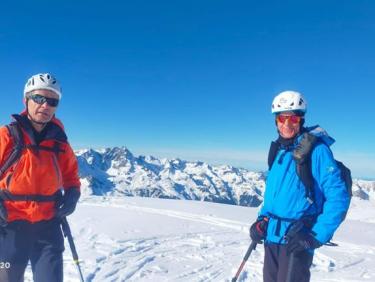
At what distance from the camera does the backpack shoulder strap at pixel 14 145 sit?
13.4 ft

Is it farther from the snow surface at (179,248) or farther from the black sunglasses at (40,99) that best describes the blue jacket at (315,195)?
the snow surface at (179,248)

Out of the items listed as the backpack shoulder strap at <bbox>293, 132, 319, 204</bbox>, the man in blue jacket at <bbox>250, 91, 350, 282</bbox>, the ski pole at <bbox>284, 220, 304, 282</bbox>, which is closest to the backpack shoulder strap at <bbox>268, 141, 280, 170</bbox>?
the man in blue jacket at <bbox>250, 91, 350, 282</bbox>

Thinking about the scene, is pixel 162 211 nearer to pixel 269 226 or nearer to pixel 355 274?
pixel 355 274

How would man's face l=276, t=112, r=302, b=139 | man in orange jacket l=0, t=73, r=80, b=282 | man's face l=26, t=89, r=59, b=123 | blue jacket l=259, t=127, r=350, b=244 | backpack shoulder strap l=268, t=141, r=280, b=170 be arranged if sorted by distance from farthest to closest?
backpack shoulder strap l=268, t=141, r=280, b=170 → man's face l=276, t=112, r=302, b=139 → man's face l=26, t=89, r=59, b=123 → man in orange jacket l=0, t=73, r=80, b=282 → blue jacket l=259, t=127, r=350, b=244

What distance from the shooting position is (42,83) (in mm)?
4445

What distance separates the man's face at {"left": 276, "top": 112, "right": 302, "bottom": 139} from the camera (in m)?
4.63

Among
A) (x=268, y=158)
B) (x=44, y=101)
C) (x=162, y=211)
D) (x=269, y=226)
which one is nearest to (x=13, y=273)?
(x=44, y=101)

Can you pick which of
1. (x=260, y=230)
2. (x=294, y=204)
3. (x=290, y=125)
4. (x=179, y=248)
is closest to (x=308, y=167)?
(x=294, y=204)

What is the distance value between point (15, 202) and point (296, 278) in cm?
360

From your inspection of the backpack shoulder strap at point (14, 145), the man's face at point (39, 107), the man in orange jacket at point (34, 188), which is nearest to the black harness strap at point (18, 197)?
the man in orange jacket at point (34, 188)

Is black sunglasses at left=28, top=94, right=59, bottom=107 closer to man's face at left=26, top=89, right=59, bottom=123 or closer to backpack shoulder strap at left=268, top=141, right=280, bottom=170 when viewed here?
man's face at left=26, top=89, right=59, bottom=123

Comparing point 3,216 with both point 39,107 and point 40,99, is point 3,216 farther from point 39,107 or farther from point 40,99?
point 40,99

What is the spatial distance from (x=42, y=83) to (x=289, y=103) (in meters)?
3.33

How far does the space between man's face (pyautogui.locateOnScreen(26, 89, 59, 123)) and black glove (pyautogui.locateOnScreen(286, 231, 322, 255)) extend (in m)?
3.50
